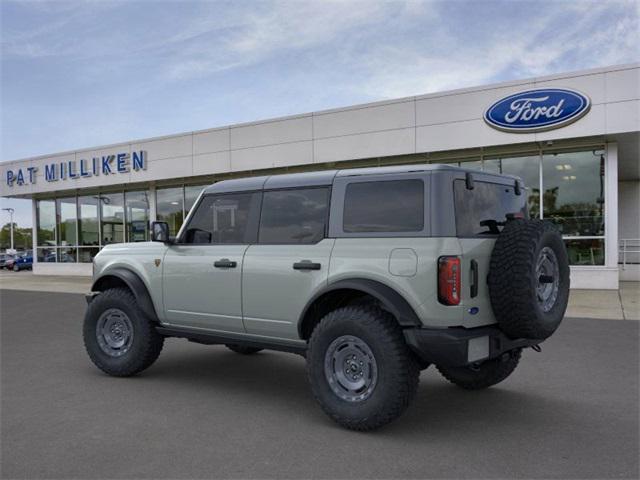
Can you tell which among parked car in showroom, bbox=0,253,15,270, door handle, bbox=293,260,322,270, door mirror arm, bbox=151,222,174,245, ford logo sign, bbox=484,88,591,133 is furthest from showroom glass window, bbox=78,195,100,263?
door handle, bbox=293,260,322,270

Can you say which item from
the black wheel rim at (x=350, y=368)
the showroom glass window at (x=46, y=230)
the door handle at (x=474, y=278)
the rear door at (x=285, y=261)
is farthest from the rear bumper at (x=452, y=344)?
the showroom glass window at (x=46, y=230)

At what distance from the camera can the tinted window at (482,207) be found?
4.33 meters

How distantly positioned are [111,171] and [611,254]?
58.0 feet

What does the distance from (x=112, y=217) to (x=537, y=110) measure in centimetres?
1742

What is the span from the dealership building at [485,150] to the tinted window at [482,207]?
32.1 feet

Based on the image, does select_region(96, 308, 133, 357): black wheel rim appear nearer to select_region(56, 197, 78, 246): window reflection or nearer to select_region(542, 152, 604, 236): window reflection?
select_region(542, 152, 604, 236): window reflection

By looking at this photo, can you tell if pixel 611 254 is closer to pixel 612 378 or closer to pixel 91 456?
pixel 612 378

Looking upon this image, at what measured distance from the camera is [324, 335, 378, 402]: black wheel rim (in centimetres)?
426

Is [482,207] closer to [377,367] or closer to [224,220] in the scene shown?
[377,367]

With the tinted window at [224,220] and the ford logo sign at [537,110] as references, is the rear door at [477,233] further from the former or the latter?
the ford logo sign at [537,110]

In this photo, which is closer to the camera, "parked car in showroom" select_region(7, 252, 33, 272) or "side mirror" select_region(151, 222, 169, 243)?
"side mirror" select_region(151, 222, 169, 243)

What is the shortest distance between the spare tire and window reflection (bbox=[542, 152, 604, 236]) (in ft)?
36.6

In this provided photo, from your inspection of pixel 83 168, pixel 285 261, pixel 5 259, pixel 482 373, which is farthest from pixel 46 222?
pixel 482 373

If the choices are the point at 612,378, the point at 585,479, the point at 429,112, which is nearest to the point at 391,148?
the point at 429,112
